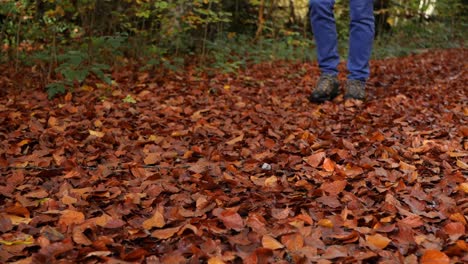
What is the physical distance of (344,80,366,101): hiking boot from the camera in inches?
148

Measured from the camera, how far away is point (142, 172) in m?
2.13

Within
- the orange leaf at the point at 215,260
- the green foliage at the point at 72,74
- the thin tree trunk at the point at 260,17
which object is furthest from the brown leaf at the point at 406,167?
the thin tree trunk at the point at 260,17

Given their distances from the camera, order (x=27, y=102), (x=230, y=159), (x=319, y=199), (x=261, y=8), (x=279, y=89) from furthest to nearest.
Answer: (x=261, y=8)
(x=279, y=89)
(x=27, y=102)
(x=230, y=159)
(x=319, y=199)

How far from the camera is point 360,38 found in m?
3.80

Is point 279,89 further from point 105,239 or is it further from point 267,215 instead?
point 105,239

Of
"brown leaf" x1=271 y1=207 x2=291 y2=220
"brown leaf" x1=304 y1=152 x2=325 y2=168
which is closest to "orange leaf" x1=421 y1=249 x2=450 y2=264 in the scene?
"brown leaf" x1=271 y1=207 x2=291 y2=220

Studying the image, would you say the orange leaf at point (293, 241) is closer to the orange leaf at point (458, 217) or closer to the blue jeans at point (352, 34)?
the orange leaf at point (458, 217)

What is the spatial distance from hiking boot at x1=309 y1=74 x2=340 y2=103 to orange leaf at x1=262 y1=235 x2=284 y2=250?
2476 millimetres

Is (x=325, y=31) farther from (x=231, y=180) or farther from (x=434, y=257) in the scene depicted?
(x=434, y=257)

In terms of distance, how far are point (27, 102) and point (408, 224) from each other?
296 cm

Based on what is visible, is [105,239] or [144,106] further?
[144,106]

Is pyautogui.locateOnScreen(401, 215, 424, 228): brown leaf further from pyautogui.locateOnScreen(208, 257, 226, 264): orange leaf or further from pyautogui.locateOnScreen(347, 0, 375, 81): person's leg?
pyautogui.locateOnScreen(347, 0, 375, 81): person's leg

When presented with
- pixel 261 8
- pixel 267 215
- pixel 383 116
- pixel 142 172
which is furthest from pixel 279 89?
pixel 261 8

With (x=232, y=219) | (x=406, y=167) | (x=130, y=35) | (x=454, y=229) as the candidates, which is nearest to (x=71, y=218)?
(x=232, y=219)
